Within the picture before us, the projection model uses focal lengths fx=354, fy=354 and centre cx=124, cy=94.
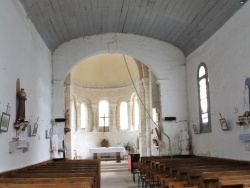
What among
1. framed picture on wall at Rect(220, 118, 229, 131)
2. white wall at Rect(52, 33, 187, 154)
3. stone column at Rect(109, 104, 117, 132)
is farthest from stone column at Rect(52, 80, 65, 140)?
stone column at Rect(109, 104, 117, 132)

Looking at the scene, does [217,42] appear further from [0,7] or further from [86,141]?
[86,141]

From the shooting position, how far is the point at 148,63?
13.7 metres

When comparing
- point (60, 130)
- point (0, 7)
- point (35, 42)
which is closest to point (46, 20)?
point (35, 42)

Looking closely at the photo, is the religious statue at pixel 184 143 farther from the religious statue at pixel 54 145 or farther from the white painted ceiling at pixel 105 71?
the white painted ceiling at pixel 105 71

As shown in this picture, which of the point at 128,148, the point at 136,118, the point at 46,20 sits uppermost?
the point at 46,20

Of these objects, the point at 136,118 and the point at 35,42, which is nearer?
the point at 35,42

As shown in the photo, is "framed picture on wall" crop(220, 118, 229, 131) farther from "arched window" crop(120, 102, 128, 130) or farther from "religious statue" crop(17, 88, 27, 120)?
"arched window" crop(120, 102, 128, 130)

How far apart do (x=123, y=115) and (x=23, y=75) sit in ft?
52.4

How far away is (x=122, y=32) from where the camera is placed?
13656 millimetres

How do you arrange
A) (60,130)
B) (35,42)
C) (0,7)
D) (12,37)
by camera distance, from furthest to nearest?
(60,130), (35,42), (12,37), (0,7)

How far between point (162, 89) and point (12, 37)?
7.22m

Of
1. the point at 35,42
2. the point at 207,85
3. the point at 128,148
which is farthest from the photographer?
the point at 128,148

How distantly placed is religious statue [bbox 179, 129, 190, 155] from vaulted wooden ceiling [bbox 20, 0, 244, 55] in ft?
10.2

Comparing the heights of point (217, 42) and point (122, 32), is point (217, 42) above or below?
below
